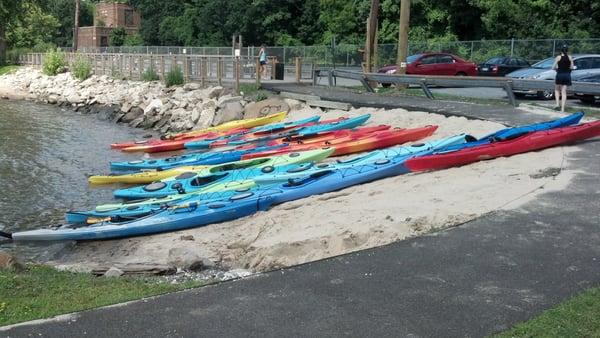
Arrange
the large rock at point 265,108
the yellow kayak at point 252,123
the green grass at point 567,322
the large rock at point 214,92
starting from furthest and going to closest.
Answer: the large rock at point 214,92, the large rock at point 265,108, the yellow kayak at point 252,123, the green grass at point 567,322

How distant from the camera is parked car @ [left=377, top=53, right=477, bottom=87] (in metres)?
27.5

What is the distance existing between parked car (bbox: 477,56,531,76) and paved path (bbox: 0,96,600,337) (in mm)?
21902

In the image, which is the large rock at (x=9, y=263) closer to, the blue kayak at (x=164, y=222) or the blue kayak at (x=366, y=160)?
the blue kayak at (x=164, y=222)

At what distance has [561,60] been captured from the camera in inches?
565

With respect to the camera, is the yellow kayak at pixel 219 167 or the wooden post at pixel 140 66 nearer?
the yellow kayak at pixel 219 167

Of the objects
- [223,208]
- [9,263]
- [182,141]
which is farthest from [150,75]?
[9,263]

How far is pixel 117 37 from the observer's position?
8144 centimetres

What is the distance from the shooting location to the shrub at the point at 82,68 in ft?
134

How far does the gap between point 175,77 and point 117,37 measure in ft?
183

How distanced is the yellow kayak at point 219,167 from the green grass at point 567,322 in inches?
362

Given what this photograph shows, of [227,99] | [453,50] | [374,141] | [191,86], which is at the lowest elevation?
[374,141]

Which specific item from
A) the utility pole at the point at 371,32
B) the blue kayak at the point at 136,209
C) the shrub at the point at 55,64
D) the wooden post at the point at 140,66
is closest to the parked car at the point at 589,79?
the utility pole at the point at 371,32

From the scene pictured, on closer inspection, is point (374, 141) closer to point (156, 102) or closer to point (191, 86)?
point (156, 102)

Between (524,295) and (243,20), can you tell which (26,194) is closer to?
(524,295)
